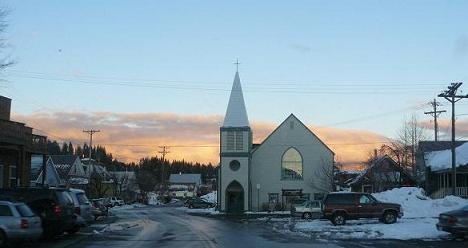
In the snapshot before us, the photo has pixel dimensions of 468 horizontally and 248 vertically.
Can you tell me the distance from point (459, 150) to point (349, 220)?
25026 millimetres

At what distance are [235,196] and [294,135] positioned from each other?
1136cm

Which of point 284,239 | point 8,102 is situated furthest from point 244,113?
point 284,239

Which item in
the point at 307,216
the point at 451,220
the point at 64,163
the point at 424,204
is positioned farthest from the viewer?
the point at 64,163

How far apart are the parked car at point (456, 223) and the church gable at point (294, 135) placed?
57939 millimetres

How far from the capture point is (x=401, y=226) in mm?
31578

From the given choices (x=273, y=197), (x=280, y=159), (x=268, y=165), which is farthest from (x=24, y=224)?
(x=280, y=159)

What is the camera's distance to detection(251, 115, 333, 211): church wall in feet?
271

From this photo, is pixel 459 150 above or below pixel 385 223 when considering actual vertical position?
above

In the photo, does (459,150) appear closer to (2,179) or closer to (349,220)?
(349,220)

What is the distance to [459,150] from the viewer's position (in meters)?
59.6

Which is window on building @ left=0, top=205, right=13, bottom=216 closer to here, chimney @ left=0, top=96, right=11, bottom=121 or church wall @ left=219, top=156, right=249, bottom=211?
chimney @ left=0, top=96, right=11, bottom=121

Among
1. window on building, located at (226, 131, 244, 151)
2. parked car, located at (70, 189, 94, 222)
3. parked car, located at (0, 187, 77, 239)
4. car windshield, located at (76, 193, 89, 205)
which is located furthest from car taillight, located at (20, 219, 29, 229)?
window on building, located at (226, 131, 244, 151)

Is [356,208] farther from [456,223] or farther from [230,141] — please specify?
[230,141]

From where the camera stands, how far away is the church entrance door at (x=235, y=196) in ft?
265
